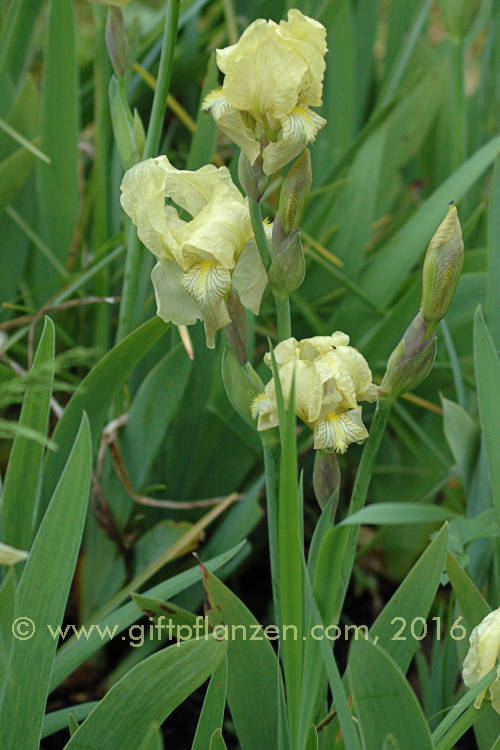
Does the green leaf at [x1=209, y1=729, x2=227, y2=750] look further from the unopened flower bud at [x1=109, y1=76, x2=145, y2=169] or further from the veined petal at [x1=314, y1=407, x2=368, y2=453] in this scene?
the unopened flower bud at [x1=109, y1=76, x2=145, y2=169]

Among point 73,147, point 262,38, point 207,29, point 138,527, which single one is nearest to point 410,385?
point 262,38

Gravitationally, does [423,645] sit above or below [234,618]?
below

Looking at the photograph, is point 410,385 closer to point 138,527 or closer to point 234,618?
point 234,618

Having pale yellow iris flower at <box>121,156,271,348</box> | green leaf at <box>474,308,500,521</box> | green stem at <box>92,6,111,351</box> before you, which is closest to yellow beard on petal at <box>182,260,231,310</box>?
pale yellow iris flower at <box>121,156,271,348</box>

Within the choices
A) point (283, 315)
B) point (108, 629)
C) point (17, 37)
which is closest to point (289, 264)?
point (283, 315)

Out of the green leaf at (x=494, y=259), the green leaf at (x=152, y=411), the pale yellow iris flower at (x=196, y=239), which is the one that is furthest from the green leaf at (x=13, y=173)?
the green leaf at (x=494, y=259)

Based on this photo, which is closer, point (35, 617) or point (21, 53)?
point (35, 617)
